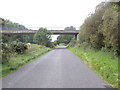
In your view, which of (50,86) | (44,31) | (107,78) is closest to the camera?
(50,86)

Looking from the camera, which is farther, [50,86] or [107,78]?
[107,78]

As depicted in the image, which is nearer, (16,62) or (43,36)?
(16,62)

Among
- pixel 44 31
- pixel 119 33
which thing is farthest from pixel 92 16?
pixel 44 31

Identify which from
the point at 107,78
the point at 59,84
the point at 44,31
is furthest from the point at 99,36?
the point at 44,31

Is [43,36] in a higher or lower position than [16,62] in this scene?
higher

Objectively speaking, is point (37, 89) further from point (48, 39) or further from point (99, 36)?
point (48, 39)

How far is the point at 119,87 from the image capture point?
22.6ft

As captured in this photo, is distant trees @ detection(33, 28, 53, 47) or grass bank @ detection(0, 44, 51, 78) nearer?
grass bank @ detection(0, 44, 51, 78)

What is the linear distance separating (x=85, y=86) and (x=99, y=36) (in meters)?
14.8

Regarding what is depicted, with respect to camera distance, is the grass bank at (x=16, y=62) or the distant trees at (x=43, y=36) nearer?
the grass bank at (x=16, y=62)

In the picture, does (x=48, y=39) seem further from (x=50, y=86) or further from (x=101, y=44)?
(x=50, y=86)

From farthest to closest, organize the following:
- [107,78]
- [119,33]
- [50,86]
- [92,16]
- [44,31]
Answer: [44,31] → [92,16] → [119,33] → [107,78] → [50,86]

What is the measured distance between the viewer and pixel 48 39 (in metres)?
65.9

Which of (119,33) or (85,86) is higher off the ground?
(119,33)
